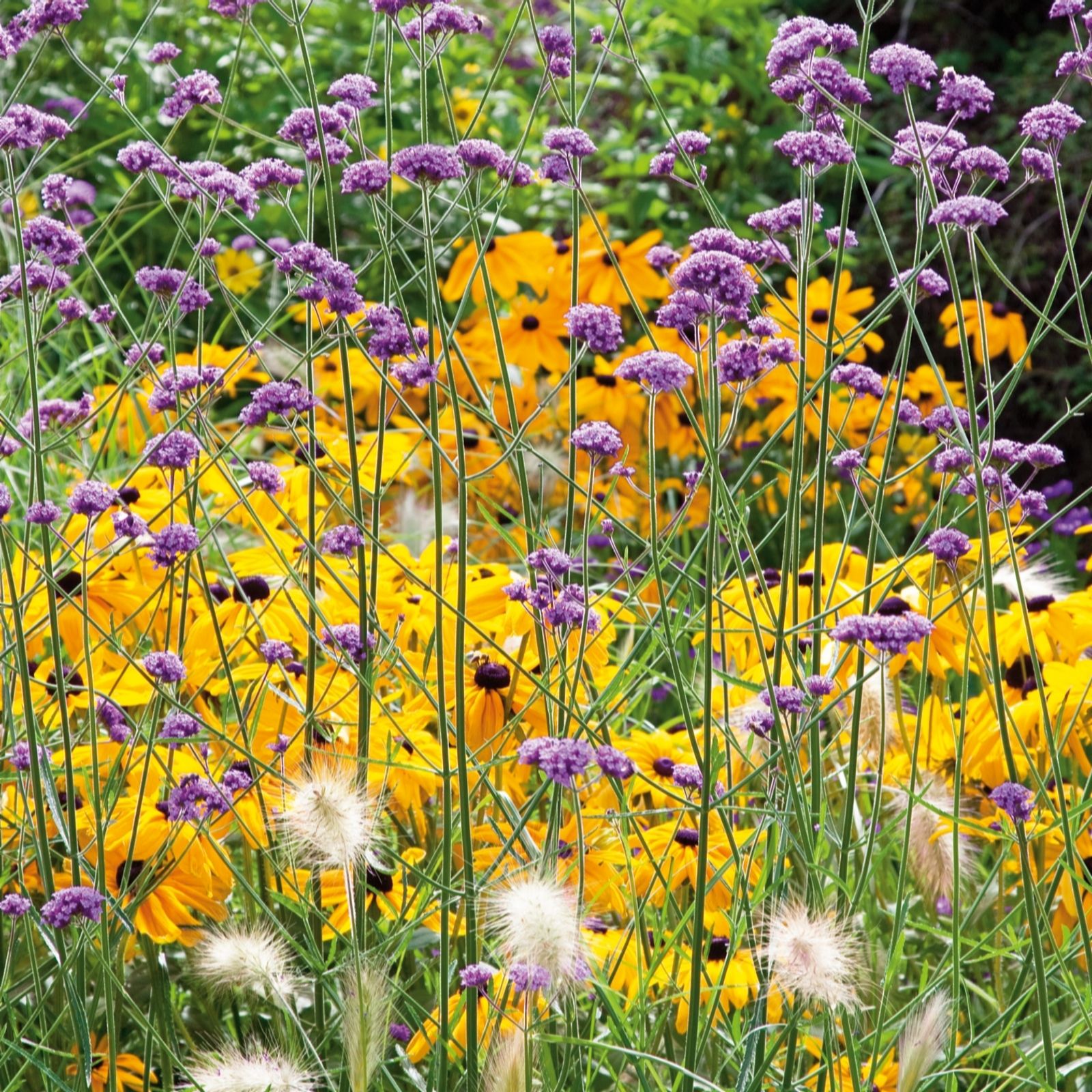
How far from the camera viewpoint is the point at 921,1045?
4.94ft

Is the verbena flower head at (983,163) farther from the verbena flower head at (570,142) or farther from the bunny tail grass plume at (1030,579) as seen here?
the bunny tail grass plume at (1030,579)

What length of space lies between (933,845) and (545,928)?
0.84 metres

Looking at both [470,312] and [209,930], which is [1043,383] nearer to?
[470,312]

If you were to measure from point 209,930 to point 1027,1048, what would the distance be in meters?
1.08

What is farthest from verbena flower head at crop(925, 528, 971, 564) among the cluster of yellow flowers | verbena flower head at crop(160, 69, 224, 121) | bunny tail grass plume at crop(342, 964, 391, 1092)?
verbena flower head at crop(160, 69, 224, 121)

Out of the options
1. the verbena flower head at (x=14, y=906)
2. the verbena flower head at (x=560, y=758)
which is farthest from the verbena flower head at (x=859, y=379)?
the verbena flower head at (x=14, y=906)

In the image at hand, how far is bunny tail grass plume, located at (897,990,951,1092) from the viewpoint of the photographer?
149 cm

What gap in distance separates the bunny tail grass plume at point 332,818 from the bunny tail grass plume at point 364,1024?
117 mm

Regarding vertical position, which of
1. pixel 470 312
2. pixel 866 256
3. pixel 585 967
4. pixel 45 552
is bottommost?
pixel 585 967

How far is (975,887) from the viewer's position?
2422 mm

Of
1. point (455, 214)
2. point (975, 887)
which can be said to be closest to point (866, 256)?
point (455, 214)

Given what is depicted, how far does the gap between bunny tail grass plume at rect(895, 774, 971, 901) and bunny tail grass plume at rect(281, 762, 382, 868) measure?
0.69 meters

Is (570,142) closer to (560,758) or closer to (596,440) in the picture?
(596,440)

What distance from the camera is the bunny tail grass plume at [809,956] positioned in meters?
1.41
